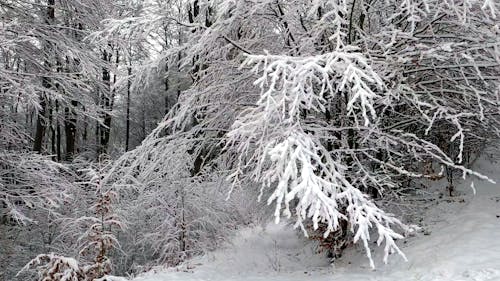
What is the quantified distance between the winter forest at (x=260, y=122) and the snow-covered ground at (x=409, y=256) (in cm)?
16

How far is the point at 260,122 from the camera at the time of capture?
16.6 ft

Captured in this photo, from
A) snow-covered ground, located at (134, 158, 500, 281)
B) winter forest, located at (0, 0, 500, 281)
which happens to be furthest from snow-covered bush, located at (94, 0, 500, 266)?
snow-covered ground, located at (134, 158, 500, 281)

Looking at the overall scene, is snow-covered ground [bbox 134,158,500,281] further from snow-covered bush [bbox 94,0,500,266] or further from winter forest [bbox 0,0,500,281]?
snow-covered bush [bbox 94,0,500,266]

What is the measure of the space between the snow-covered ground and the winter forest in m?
0.16

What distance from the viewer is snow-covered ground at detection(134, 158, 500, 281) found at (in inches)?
224

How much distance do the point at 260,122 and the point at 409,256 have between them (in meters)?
3.20

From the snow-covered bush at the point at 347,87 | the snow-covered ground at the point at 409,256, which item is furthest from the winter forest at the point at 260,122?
the snow-covered ground at the point at 409,256

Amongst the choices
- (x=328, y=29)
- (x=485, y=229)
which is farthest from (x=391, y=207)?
(x=328, y=29)

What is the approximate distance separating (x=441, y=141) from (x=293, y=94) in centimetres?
464

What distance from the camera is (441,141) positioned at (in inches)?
329

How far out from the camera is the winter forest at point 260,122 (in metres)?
5.61

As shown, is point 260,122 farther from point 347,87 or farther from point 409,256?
point 409,256

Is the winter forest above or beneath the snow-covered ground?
above

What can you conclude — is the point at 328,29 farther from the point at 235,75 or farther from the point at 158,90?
the point at 158,90
